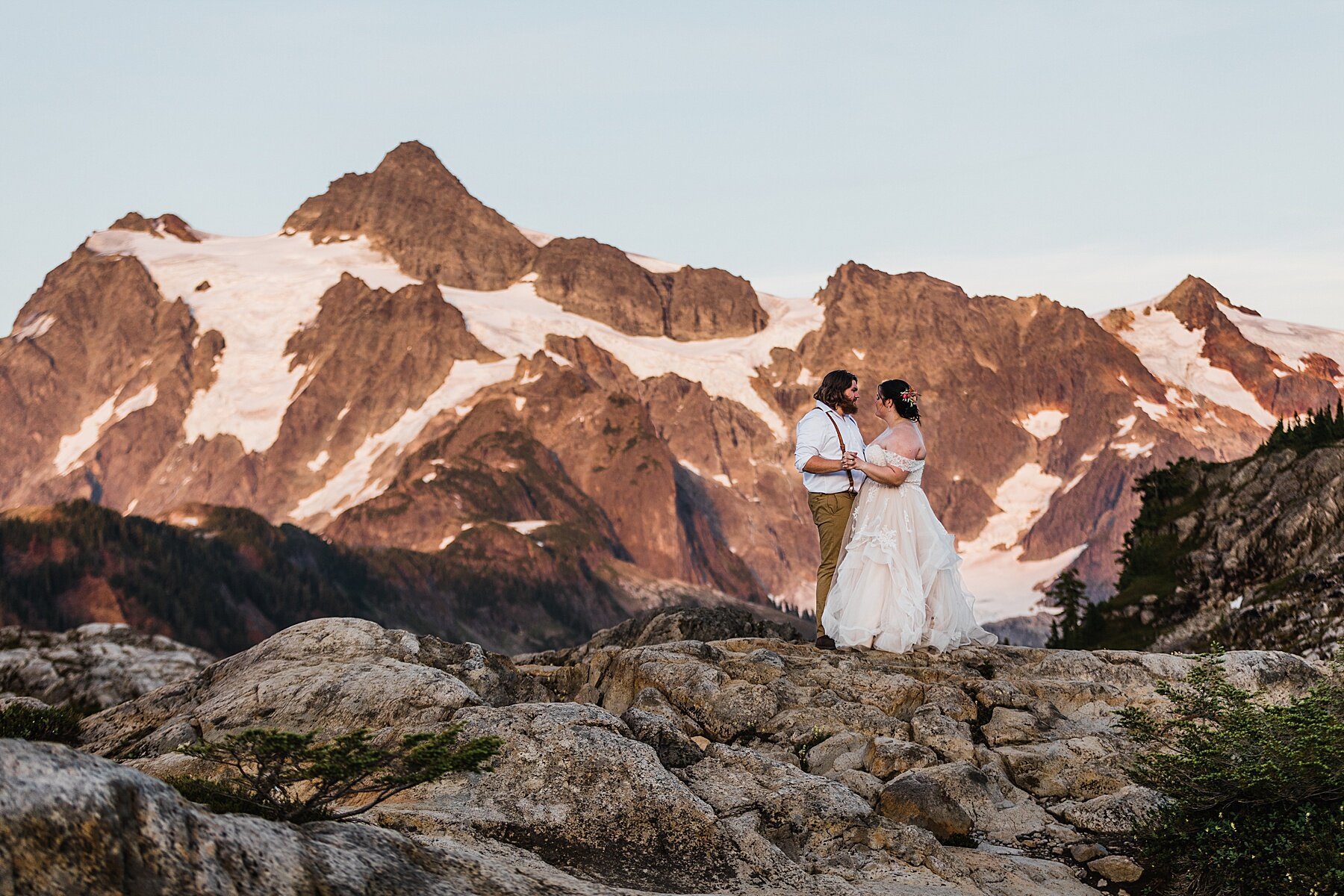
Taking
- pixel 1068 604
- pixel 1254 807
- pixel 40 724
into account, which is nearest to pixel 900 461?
pixel 1254 807

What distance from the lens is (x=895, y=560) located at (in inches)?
838

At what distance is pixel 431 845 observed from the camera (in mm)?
9672

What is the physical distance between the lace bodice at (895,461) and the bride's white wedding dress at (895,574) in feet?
0.04

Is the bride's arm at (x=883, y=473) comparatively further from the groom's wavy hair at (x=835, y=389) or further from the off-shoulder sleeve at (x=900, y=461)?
the groom's wavy hair at (x=835, y=389)

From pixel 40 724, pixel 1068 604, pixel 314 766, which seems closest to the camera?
pixel 314 766

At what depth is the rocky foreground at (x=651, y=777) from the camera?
25.1ft

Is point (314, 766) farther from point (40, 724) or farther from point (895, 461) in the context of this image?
point (895, 461)

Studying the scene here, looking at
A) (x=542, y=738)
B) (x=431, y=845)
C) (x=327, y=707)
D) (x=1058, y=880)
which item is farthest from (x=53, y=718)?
(x=1058, y=880)

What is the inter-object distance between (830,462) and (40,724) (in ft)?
38.7

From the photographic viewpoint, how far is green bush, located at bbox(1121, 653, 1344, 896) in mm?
11719

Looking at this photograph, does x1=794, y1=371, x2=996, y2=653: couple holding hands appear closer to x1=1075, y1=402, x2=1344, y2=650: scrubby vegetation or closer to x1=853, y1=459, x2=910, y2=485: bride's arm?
x1=853, y1=459, x2=910, y2=485: bride's arm

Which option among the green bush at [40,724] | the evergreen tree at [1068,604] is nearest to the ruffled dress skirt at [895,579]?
the green bush at [40,724]

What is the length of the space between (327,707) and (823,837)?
5.66 m

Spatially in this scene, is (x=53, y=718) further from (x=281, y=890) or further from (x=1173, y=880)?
(x=1173, y=880)
